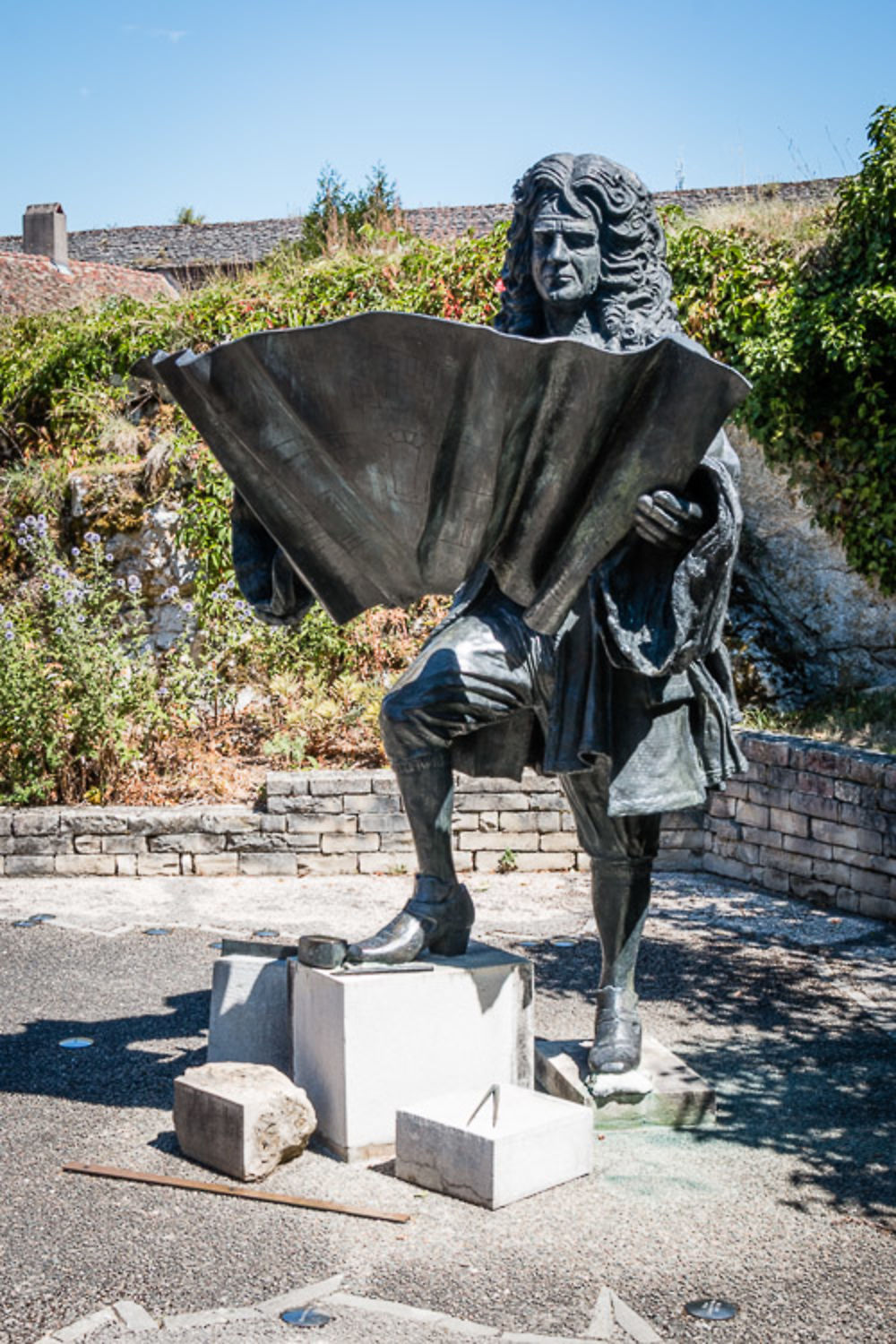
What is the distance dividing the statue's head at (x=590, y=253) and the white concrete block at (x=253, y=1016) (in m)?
2.03

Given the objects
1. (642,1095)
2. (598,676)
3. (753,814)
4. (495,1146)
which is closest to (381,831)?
(753,814)

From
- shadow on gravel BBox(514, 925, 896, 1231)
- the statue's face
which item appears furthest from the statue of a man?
shadow on gravel BBox(514, 925, 896, 1231)

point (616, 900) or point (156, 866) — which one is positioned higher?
point (616, 900)

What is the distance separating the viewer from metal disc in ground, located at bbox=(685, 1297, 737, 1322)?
291 centimetres

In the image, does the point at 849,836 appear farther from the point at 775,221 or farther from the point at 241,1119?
the point at 775,221

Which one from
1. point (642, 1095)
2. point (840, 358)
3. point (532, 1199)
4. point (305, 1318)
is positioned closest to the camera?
point (305, 1318)

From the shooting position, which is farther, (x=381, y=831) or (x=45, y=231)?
(x=45, y=231)

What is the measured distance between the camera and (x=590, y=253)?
12.5 feet

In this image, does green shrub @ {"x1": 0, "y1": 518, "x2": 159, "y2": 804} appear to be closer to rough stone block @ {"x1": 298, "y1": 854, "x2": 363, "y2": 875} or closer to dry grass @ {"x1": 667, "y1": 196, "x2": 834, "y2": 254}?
rough stone block @ {"x1": 298, "y1": 854, "x2": 363, "y2": 875}

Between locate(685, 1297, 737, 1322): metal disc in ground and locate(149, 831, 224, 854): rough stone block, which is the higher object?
locate(149, 831, 224, 854): rough stone block

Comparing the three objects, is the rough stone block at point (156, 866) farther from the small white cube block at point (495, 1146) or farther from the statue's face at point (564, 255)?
the statue's face at point (564, 255)

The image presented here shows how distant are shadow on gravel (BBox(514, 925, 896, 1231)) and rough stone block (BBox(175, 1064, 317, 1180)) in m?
1.16

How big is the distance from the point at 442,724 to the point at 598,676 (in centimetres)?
45

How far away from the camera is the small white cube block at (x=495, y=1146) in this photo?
3.44 m
